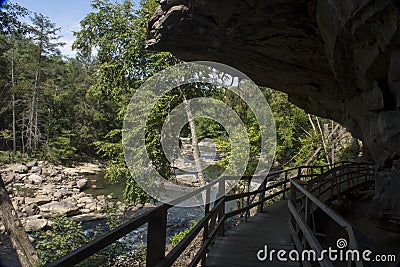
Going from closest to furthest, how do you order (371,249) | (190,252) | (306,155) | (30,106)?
(371,249) < (190,252) < (306,155) < (30,106)

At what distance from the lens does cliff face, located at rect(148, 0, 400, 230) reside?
439cm

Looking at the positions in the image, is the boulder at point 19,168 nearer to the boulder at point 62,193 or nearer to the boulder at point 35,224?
the boulder at point 62,193

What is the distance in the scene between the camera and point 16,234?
673 centimetres

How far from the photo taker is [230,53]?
793 cm

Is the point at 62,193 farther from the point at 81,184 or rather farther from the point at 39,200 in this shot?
the point at 81,184

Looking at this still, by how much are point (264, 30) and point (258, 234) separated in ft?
13.7

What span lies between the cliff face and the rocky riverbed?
22.8 ft

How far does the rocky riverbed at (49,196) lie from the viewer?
15593 millimetres

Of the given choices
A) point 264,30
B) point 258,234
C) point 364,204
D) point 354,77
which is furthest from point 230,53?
point 364,204

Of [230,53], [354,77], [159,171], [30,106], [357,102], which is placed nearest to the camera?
[354,77]

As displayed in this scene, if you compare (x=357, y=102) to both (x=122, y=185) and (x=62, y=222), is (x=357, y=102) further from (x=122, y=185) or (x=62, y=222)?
(x=122, y=185)

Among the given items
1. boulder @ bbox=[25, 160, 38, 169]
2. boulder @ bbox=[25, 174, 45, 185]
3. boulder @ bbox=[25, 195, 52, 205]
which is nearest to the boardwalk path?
boulder @ bbox=[25, 195, 52, 205]

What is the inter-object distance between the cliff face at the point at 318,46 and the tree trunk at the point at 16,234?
5284 mm

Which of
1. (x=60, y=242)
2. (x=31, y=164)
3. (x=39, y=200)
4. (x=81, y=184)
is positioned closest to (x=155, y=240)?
(x=60, y=242)
